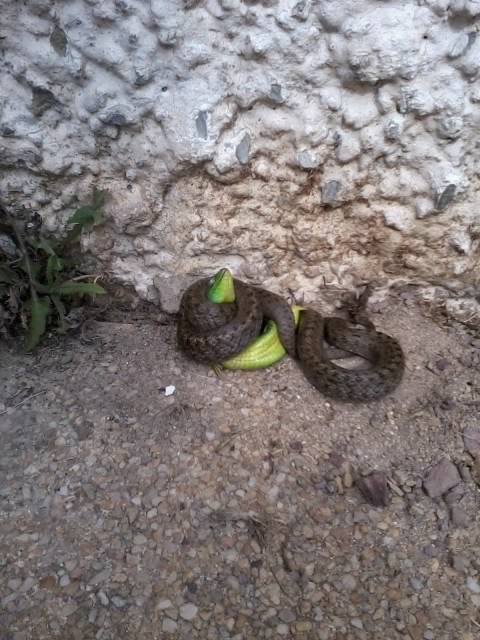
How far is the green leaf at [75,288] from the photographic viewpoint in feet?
9.87

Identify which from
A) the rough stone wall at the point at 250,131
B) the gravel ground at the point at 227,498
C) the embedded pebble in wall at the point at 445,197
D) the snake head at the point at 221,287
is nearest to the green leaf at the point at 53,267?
the rough stone wall at the point at 250,131

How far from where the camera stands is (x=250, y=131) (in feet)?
9.67

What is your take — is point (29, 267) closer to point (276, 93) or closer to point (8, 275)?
point (8, 275)

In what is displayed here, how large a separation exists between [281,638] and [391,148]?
249 centimetres

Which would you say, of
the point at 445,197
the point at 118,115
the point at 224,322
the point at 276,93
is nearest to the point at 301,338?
the point at 224,322

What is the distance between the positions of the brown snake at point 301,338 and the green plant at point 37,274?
61 cm

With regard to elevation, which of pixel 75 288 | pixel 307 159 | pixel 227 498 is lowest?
pixel 227 498

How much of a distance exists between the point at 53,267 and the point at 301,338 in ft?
5.00

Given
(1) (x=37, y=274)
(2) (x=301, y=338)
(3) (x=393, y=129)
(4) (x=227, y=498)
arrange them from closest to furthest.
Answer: (4) (x=227, y=498)
(3) (x=393, y=129)
(1) (x=37, y=274)
(2) (x=301, y=338)

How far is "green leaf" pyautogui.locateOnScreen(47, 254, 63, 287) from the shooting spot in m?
3.03

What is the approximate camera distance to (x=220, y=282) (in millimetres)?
3191

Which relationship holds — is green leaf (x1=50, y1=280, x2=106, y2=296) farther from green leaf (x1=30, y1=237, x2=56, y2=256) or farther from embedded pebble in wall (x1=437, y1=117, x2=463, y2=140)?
embedded pebble in wall (x1=437, y1=117, x2=463, y2=140)

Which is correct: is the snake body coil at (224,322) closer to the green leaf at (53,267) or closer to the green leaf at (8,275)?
the green leaf at (53,267)

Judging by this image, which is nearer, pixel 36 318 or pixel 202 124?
pixel 202 124
